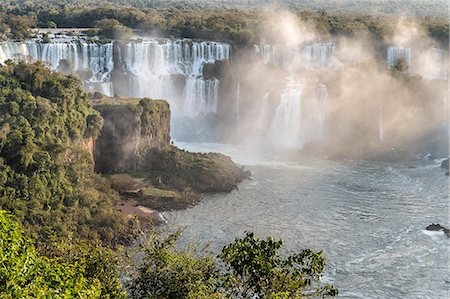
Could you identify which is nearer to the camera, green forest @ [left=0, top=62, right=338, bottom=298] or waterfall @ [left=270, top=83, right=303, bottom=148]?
green forest @ [left=0, top=62, right=338, bottom=298]

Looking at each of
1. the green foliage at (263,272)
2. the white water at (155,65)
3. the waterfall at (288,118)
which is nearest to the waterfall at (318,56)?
the waterfall at (288,118)

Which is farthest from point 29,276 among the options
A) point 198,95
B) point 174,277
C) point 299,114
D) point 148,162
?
point 299,114

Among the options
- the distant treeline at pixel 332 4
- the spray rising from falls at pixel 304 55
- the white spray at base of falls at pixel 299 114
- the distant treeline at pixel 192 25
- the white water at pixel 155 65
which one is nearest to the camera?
the white water at pixel 155 65

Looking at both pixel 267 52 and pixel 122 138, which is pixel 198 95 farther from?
pixel 122 138

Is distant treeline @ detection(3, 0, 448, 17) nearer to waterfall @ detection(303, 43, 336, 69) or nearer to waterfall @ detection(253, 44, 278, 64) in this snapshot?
waterfall @ detection(303, 43, 336, 69)

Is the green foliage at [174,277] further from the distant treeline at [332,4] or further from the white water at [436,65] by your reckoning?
the distant treeline at [332,4]

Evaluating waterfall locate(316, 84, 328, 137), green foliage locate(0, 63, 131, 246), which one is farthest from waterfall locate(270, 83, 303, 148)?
→ green foliage locate(0, 63, 131, 246)
